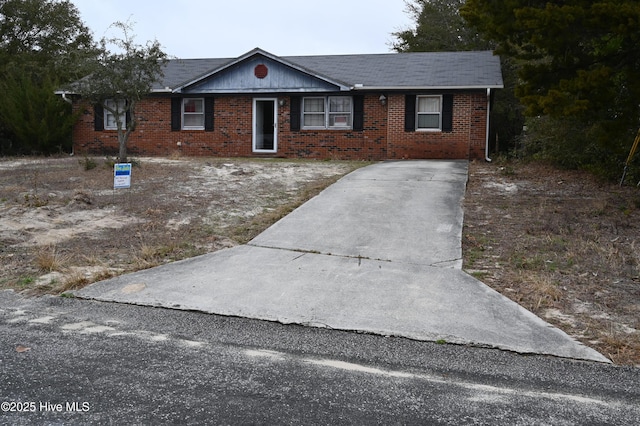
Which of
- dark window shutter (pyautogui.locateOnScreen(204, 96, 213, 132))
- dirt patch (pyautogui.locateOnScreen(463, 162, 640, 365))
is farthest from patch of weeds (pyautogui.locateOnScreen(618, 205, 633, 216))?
dark window shutter (pyautogui.locateOnScreen(204, 96, 213, 132))

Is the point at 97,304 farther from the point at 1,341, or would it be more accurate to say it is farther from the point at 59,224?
the point at 59,224

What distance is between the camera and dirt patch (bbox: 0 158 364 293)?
698 cm

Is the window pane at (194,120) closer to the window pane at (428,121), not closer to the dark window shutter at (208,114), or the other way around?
the dark window shutter at (208,114)

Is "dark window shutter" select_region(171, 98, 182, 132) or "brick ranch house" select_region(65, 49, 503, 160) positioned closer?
"brick ranch house" select_region(65, 49, 503, 160)

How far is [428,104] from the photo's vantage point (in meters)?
19.9

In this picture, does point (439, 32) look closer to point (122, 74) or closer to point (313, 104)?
point (313, 104)

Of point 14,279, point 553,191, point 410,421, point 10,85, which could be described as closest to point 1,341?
point 14,279

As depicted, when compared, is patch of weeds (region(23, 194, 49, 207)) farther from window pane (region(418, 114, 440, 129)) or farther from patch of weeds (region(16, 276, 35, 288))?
window pane (region(418, 114, 440, 129))

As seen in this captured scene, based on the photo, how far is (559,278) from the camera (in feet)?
21.4

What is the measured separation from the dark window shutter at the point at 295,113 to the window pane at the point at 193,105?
357 cm

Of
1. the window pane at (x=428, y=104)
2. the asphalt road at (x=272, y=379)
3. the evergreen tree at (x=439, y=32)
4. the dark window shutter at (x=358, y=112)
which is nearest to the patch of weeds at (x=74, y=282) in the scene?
the asphalt road at (x=272, y=379)

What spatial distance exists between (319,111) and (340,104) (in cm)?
81

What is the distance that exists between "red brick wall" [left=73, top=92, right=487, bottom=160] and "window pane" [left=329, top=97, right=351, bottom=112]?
681 mm

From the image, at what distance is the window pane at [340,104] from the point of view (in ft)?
67.2
